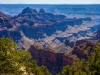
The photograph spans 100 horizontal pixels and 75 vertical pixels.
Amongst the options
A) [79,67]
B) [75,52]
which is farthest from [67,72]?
[75,52]

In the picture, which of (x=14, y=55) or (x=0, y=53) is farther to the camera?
(x=14, y=55)

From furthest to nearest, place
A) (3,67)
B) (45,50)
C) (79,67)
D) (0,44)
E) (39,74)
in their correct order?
(45,50) → (39,74) → (79,67) → (0,44) → (3,67)

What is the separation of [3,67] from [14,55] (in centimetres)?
363

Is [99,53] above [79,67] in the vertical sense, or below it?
above

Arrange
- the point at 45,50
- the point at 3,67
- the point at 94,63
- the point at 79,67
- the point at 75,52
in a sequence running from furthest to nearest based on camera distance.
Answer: the point at 45,50
the point at 75,52
the point at 79,67
the point at 94,63
the point at 3,67

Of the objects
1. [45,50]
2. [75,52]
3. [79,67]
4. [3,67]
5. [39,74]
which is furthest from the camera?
[45,50]

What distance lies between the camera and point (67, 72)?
39.9 meters

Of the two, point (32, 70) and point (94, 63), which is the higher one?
point (94, 63)

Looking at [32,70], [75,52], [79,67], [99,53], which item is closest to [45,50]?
[75,52]

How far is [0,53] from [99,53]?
18.3 meters

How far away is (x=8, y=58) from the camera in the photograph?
3541cm

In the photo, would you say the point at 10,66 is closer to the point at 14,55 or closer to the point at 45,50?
the point at 14,55

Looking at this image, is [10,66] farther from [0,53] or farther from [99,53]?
[99,53]

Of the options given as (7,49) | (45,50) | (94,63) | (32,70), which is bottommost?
(45,50)
